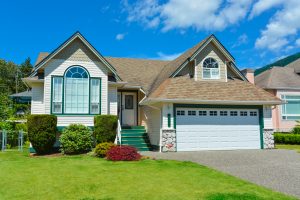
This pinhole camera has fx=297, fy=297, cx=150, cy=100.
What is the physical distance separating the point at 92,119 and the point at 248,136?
945 cm

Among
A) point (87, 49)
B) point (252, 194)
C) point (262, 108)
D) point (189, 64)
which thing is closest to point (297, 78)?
point (262, 108)

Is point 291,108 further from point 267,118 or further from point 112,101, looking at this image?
point 112,101

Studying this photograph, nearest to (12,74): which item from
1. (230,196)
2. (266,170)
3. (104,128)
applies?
(104,128)

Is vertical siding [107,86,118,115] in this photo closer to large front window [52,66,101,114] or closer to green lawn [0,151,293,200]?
large front window [52,66,101,114]

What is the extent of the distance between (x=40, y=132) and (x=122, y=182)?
829 cm

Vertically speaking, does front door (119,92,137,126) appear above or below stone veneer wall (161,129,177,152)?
above

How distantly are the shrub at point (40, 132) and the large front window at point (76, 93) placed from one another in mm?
1318

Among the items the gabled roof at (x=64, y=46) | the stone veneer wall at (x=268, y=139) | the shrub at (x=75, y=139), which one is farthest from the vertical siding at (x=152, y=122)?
the stone veneer wall at (x=268, y=139)

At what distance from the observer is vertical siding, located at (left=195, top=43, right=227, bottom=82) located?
1855cm

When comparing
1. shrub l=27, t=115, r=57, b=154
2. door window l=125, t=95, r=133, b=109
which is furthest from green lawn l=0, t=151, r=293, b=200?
door window l=125, t=95, r=133, b=109

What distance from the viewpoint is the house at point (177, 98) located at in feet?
54.6

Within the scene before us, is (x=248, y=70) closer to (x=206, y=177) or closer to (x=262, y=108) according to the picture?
(x=262, y=108)

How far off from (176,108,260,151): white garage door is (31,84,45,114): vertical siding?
7.84 meters

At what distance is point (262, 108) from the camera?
18562 mm
